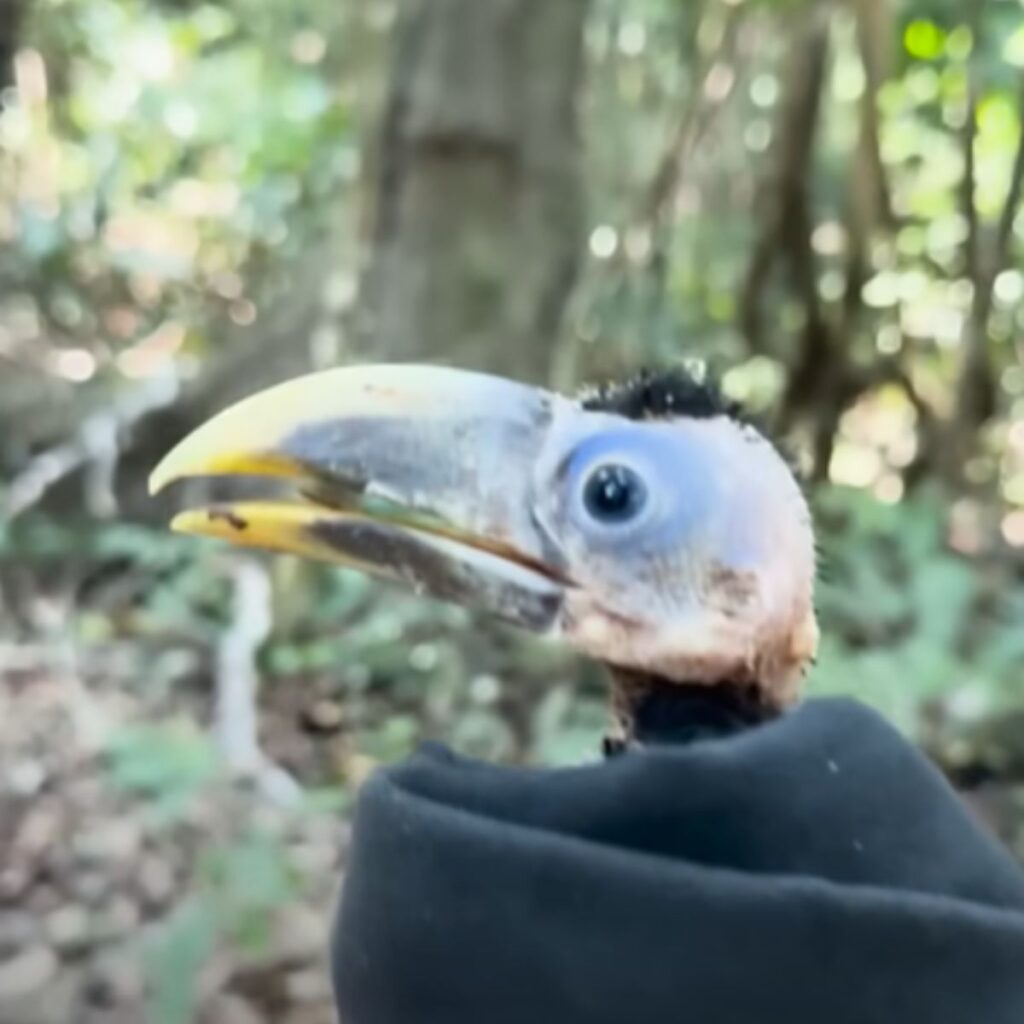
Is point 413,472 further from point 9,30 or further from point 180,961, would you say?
point 9,30

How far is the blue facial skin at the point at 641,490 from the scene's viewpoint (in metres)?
0.69

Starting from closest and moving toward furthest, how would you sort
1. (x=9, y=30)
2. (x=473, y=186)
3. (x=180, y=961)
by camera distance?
(x=180, y=961)
(x=473, y=186)
(x=9, y=30)

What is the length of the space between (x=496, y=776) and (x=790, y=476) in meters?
0.17

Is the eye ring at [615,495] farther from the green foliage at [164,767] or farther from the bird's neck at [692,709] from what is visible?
the green foliage at [164,767]

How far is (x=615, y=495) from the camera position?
2.28 ft

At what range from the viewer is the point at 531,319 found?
69.9 inches

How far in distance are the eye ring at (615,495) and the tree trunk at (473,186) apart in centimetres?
105

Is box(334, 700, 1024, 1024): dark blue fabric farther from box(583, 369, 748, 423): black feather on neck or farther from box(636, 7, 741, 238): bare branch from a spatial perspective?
box(636, 7, 741, 238): bare branch

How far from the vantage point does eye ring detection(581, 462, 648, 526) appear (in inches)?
27.2

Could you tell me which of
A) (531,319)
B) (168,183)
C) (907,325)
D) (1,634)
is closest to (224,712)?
(1,634)

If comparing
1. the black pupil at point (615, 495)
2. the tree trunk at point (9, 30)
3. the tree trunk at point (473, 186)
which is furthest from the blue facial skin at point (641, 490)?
the tree trunk at point (9, 30)

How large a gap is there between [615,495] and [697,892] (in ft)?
0.59

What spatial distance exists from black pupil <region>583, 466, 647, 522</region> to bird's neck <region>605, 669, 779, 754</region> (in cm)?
6

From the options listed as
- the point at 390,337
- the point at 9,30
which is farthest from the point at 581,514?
the point at 9,30
